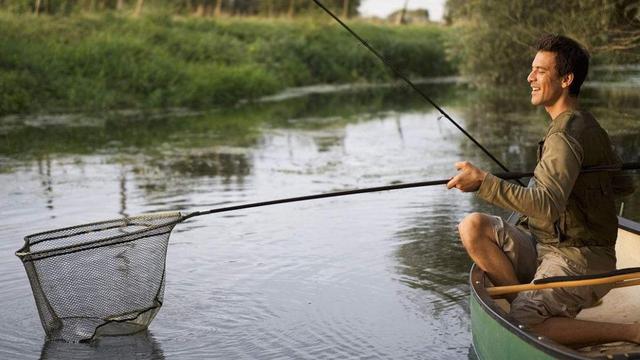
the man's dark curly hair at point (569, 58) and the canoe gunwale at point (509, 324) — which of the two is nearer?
the canoe gunwale at point (509, 324)

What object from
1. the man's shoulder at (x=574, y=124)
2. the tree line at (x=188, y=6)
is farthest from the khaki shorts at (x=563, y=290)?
the tree line at (x=188, y=6)

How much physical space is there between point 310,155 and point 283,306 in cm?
799

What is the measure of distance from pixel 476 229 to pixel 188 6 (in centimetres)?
3275

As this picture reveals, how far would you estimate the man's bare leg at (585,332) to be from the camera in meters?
4.30

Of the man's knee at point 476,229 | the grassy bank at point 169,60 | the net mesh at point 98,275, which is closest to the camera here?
the man's knee at point 476,229

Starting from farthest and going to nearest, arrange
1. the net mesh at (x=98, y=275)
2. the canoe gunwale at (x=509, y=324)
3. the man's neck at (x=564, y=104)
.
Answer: the net mesh at (x=98, y=275) < the man's neck at (x=564, y=104) < the canoe gunwale at (x=509, y=324)

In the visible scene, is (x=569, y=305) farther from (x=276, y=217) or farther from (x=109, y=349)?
(x=276, y=217)

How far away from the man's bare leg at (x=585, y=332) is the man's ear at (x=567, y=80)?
1.03 metres

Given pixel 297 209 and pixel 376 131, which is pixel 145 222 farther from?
pixel 376 131

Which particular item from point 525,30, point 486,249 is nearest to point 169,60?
point 525,30

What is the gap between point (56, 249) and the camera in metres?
5.40

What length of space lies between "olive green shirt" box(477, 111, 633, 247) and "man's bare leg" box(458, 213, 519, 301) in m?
0.21

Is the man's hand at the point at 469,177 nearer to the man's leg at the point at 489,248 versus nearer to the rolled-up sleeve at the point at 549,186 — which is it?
the rolled-up sleeve at the point at 549,186

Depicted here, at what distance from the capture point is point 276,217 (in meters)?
9.66
